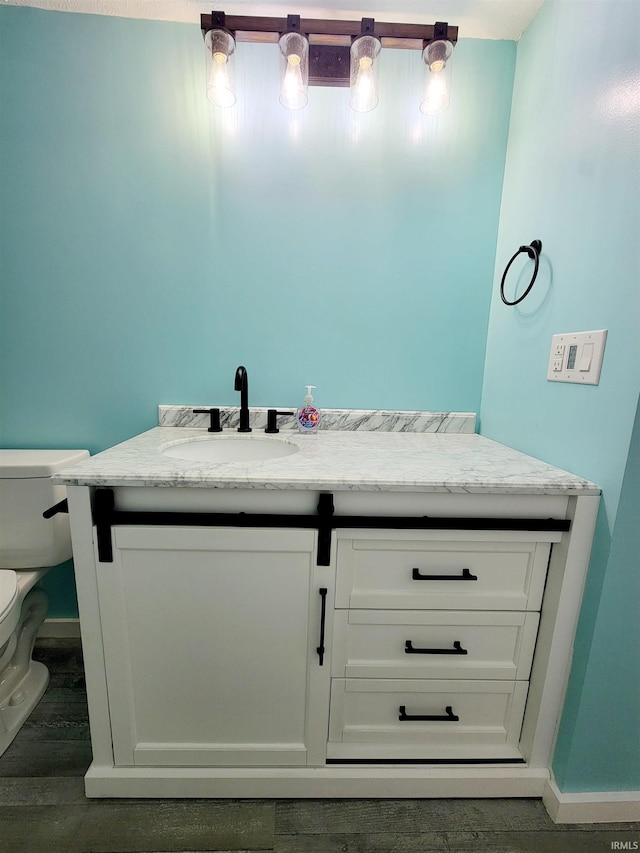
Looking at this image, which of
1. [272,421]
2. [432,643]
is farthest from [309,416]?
[432,643]

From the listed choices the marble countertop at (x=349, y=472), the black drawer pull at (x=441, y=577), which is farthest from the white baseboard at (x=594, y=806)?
the marble countertop at (x=349, y=472)

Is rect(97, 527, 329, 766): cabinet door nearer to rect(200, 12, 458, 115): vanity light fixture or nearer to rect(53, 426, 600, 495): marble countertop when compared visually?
rect(53, 426, 600, 495): marble countertop

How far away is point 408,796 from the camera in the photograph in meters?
0.96

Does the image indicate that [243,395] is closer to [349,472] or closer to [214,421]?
[214,421]

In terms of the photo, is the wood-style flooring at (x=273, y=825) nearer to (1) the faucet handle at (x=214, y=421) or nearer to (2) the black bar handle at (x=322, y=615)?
(2) the black bar handle at (x=322, y=615)

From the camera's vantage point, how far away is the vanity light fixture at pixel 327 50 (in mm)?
990

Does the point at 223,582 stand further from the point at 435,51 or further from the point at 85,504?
the point at 435,51

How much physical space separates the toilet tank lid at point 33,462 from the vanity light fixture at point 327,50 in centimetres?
122

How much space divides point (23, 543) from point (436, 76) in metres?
1.93

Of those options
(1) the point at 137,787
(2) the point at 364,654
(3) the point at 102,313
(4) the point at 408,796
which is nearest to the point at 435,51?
(3) the point at 102,313

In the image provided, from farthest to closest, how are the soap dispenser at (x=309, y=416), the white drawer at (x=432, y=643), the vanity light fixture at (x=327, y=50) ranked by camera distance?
the soap dispenser at (x=309, y=416) < the vanity light fixture at (x=327, y=50) < the white drawer at (x=432, y=643)

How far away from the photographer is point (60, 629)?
1.47 m

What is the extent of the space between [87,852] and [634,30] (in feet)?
7.14

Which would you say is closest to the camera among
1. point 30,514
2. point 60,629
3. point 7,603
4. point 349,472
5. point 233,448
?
point 349,472
